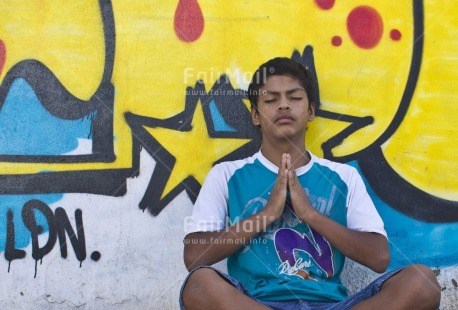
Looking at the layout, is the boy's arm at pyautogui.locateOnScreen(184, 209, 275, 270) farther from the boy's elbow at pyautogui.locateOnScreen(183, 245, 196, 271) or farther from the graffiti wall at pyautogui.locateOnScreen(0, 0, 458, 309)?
the graffiti wall at pyautogui.locateOnScreen(0, 0, 458, 309)

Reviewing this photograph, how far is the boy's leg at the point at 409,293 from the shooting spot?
2426 millimetres

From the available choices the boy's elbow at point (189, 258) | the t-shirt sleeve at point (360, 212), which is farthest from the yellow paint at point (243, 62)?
the boy's elbow at point (189, 258)

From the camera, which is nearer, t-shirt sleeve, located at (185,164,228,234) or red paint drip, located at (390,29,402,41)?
t-shirt sleeve, located at (185,164,228,234)

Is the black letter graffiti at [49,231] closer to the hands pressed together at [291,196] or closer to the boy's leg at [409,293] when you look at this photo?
the hands pressed together at [291,196]

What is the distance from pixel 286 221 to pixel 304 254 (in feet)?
0.58

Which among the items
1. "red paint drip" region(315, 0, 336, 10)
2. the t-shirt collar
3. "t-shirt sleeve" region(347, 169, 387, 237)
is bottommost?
"t-shirt sleeve" region(347, 169, 387, 237)

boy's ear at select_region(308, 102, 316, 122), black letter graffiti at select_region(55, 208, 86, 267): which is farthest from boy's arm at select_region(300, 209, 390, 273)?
black letter graffiti at select_region(55, 208, 86, 267)

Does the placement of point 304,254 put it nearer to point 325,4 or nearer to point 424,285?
point 424,285

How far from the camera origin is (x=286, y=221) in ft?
9.82

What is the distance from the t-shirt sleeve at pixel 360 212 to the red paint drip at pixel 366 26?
Answer: 0.81m

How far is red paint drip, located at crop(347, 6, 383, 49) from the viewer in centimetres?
351

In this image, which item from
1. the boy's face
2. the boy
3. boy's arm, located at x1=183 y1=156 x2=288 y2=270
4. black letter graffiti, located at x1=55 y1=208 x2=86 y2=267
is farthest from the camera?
black letter graffiti, located at x1=55 y1=208 x2=86 y2=267

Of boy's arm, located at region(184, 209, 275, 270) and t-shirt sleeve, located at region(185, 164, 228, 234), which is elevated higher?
t-shirt sleeve, located at region(185, 164, 228, 234)

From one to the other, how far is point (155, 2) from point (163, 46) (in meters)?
0.23
